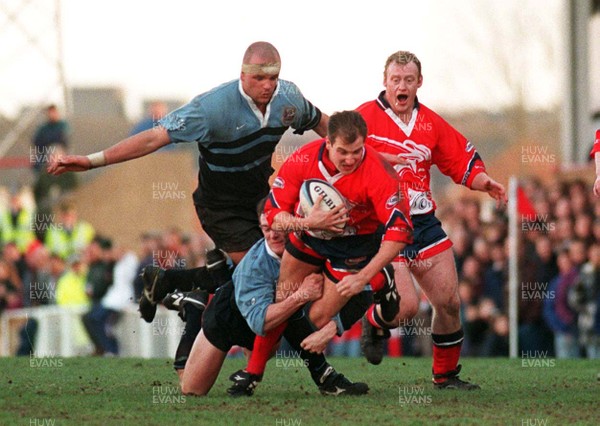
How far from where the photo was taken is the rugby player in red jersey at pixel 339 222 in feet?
29.0

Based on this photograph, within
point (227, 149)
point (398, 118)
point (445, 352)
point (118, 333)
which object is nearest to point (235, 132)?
point (227, 149)

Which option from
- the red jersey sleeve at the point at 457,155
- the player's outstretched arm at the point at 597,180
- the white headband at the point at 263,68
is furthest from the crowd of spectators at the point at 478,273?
the white headband at the point at 263,68

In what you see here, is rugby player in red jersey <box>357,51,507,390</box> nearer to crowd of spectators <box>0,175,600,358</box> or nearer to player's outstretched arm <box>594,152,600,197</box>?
player's outstretched arm <box>594,152,600,197</box>

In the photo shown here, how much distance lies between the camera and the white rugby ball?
8953 millimetres

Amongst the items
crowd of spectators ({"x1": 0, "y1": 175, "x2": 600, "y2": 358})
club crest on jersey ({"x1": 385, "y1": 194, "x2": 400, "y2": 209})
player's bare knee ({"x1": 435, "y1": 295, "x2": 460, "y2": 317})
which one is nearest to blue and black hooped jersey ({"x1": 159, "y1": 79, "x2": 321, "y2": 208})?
club crest on jersey ({"x1": 385, "y1": 194, "x2": 400, "y2": 209})

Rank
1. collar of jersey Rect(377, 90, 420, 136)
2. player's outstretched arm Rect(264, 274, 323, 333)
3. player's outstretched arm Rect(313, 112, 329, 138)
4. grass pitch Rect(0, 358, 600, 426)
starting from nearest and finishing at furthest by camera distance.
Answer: grass pitch Rect(0, 358, 600, 426) → player's outstretched arm Rect(264, 274, 323, 333) → collar of jersey Rect(377, 90, 420, 136) → player's outstretched arm Rect(313, 112, 329, 138)

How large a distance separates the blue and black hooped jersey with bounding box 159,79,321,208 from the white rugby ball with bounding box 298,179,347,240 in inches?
38.5

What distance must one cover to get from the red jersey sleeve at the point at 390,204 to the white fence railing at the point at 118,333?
8.60 meters

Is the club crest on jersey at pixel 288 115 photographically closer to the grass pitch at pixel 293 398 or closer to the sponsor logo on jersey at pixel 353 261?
the sponsor logo on jersey at pixel 353 261

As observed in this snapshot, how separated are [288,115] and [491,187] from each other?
160cm

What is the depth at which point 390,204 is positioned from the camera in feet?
29.4

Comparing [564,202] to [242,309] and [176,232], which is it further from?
[242,309]

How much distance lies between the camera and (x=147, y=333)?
1752cm

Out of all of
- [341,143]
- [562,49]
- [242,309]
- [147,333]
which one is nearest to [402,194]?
[341,143]
